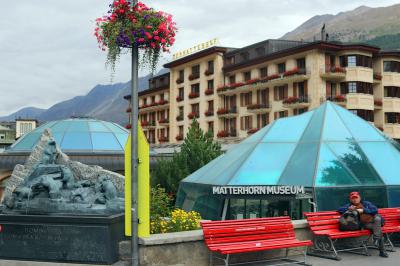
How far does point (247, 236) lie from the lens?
A: 10891mm

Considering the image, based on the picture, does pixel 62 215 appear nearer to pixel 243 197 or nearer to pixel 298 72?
pixel 243 197

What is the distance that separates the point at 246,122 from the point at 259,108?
13.5 ft

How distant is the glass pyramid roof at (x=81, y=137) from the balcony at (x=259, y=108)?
86.7ft

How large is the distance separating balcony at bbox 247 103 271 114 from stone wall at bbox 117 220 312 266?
5087cm

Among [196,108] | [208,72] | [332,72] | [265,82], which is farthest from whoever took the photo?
[196,108]

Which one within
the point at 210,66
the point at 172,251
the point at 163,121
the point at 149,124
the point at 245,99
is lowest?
the point at 172,251

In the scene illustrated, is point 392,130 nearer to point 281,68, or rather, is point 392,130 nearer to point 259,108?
point 281,68

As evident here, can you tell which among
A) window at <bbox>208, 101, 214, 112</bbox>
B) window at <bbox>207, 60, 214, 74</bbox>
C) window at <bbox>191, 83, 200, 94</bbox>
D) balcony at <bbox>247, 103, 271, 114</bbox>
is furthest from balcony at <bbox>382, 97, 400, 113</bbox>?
window at <bbox>191, 83, 200, 94</bbox>

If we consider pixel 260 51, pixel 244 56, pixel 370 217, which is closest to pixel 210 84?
pixel 244 56

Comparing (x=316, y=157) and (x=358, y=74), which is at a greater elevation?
(x=358, y=74)

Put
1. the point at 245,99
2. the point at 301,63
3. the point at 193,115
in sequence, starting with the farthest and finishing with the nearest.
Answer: the point at 193,115 < the point at 245,99 < the point at 301,63

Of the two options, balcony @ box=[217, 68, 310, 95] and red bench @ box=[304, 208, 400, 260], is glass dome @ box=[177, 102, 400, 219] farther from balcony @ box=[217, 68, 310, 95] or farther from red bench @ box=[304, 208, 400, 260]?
balcony @ box=[217, 68, 310, 95]

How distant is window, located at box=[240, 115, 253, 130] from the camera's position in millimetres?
64688

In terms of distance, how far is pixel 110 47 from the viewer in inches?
373
